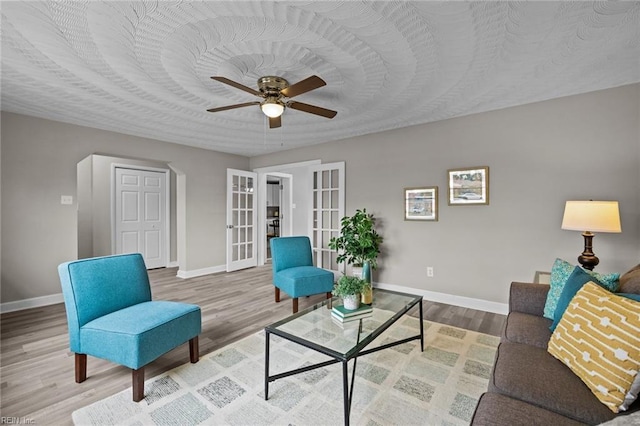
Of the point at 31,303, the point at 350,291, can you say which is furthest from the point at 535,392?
the point at 31,303

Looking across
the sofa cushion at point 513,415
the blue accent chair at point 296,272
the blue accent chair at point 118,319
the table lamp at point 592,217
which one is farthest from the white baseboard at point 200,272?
the table lamp at point 592,217

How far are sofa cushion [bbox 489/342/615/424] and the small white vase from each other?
0.94 metres

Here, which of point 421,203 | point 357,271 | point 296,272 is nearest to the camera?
point 296,272

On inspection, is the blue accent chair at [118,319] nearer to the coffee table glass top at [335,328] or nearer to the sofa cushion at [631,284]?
the coffee table glass top at [335,328]

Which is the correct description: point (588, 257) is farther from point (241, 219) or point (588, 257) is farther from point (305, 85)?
point (241, 219)

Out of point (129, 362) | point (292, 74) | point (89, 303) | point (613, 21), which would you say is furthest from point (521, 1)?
point (89, 303)

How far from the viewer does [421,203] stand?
152 inches

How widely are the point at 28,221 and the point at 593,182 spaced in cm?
646

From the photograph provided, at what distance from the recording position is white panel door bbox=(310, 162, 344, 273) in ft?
15.6

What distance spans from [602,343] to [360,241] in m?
2.79

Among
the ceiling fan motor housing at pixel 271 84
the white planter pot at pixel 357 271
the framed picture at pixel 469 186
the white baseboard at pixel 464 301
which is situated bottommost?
the white baseboard at pixel 464 301

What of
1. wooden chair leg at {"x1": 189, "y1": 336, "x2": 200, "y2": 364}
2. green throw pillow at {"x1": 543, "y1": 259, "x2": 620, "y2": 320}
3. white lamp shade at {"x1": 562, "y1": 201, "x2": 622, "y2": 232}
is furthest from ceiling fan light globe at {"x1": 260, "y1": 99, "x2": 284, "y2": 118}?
white lamp shade at {"x1": 562, "y1": 201, "x2": 622, "y2": 232}

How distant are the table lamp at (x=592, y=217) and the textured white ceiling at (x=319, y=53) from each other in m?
1.17

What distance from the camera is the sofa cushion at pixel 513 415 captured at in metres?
1.02
